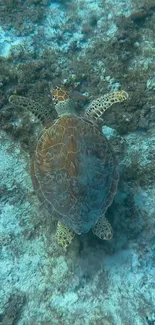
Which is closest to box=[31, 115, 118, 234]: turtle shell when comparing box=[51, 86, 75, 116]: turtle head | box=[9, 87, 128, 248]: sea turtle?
box=[9, 87, 128, 248]: sea turtle

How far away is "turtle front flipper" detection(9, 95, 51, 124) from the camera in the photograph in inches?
157

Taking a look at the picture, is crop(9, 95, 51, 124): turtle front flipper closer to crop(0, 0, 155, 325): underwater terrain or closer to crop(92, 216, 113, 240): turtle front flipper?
crop(0, 0, 155, 325): underwater terrain

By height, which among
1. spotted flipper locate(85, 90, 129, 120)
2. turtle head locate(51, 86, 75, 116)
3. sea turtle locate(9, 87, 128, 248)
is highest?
turtle head locate(51, 86, 75, 116)

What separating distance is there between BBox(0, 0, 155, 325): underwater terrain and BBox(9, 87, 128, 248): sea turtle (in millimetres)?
420

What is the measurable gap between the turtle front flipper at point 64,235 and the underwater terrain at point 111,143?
0.77 feet

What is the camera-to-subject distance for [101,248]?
387 centimetres

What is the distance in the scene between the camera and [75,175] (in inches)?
130

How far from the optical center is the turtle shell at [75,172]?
335cm

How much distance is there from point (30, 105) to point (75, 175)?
4.05ft

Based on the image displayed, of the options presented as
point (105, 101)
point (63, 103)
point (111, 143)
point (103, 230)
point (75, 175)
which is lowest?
point (103, 230)

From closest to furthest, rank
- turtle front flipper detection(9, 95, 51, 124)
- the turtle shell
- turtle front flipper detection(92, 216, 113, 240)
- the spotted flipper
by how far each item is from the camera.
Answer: the turtle shell, turtle front flipper detection(92, 216, 113, 240), turtle front flipper detection(9, 95, 51, 124), the spotted flipper

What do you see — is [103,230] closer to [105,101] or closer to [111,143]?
[111,143]

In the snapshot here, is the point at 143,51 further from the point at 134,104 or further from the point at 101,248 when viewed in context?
the point at 101,248

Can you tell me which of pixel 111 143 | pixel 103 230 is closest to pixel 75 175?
pixel 103 230
